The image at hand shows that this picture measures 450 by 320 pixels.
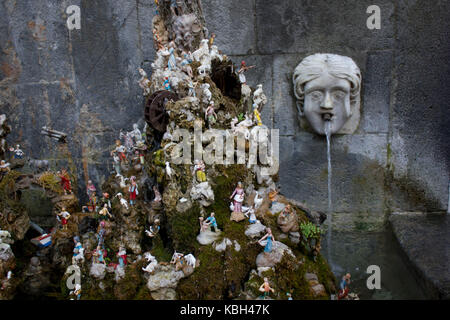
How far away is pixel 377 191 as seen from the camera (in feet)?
19.0

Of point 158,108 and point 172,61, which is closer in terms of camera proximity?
point 158,108

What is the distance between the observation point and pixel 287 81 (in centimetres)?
557

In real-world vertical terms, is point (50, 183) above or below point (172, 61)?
below

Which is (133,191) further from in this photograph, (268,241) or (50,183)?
(268,241)

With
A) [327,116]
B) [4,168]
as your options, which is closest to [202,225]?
[327,116]

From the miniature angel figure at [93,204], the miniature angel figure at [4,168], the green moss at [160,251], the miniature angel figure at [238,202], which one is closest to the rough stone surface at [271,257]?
the miniature angel figure at [238,202]

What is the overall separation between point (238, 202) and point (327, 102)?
2405 mm

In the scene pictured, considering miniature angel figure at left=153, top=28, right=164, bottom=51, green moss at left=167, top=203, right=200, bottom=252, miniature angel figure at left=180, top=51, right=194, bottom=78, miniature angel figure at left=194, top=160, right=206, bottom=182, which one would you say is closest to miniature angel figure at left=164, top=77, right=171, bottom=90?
miniature angel figure at left=180, top=51, right=194, bottom=78

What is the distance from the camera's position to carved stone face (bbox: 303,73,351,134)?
205 inches

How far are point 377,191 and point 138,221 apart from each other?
3943 millimetres

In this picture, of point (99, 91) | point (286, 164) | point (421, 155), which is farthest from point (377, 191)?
point (99, 91)

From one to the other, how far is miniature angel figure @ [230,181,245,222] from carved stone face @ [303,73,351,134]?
2.25m

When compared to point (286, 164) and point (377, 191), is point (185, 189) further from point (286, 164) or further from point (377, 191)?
point (377, 191)

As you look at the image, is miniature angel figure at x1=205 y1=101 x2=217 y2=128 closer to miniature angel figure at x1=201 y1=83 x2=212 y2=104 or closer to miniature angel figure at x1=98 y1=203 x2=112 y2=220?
miniature angel figure at x1=201 y1=83 x2=212 y2=104
